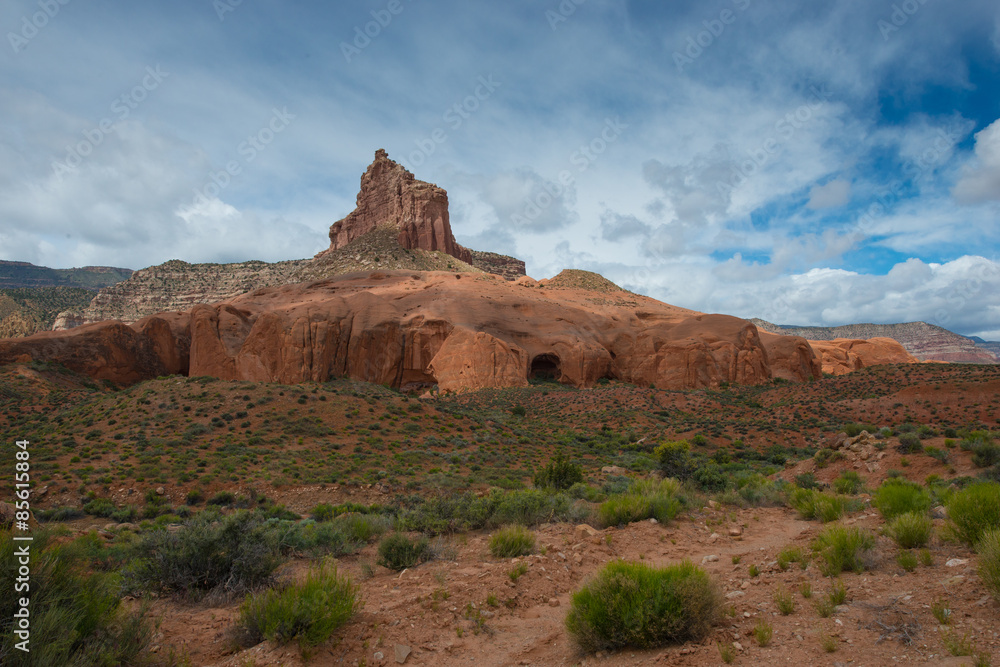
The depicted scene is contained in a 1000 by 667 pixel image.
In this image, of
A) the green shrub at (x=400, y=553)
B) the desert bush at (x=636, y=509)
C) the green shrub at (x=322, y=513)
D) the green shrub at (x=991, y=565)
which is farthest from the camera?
the green shrub at (x=322, y=513)

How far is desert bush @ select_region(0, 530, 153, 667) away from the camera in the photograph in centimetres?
371

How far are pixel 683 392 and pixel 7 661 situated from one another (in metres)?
38.0

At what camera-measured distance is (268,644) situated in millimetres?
4852

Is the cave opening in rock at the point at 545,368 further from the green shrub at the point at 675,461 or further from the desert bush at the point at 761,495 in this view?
the desert bush at the point at 761,495

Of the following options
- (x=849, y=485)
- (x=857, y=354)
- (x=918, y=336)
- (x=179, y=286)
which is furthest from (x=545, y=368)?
(x=918, y=336)

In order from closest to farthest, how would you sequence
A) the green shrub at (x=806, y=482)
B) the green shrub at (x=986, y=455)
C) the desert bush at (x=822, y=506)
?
the desert bush at (x=822, y=506), the green shrub at (x=986, y=455), the green shrub at (x=806, y=482)

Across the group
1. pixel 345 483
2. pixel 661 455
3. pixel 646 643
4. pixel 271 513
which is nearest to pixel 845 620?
pixel 646 643

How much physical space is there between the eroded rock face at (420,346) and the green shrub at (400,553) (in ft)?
107

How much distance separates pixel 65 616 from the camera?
3.95m

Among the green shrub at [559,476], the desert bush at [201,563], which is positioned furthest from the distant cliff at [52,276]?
the desert bush at [201,563]

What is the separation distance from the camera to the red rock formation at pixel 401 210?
3290 inches

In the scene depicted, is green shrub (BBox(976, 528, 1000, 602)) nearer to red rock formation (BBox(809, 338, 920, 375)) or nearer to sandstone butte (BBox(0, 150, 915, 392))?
sandstone butte (BBox(0, 150, 915, 392))

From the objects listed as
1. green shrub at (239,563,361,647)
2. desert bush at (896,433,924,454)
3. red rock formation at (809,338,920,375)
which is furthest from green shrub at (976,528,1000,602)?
red rock formation at (809,338,920,375)

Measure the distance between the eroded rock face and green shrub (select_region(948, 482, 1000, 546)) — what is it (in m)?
34.5
